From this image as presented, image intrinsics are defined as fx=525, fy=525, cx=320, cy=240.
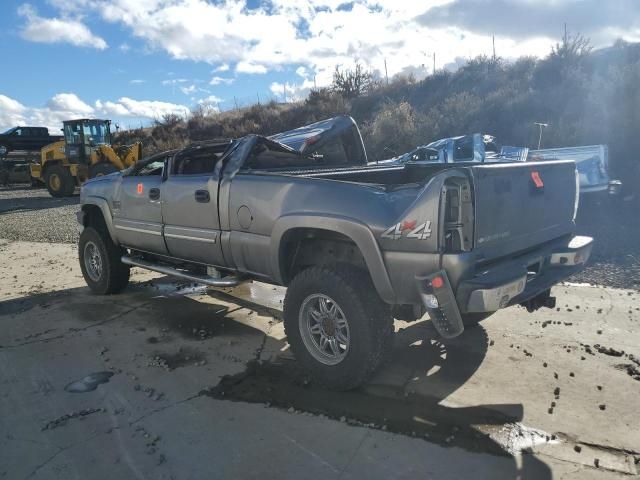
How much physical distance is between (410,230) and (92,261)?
16.0 ft

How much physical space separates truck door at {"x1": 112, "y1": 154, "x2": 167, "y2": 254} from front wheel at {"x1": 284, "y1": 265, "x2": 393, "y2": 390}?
85.7 inches

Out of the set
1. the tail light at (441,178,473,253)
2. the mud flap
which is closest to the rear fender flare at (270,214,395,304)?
the mud flap

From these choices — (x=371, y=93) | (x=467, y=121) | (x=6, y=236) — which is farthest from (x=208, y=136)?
(x=6, y=236)

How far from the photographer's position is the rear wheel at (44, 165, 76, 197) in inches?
855

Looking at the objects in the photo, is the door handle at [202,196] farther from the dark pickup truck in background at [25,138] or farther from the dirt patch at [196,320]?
the dark pickup truck in background at [25,138]

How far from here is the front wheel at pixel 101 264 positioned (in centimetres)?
637

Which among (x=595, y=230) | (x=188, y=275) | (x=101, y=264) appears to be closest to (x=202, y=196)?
(x=188, y=275)

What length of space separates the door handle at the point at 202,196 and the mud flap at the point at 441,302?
2.29m

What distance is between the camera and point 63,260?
8.87 meters

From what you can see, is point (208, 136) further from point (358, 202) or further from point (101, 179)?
point (358, 202)

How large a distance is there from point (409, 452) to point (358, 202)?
1.59m

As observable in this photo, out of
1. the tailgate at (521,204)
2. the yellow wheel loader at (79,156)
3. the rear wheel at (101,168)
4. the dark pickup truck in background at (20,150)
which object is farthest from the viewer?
the dark pickup truck in background at (20,150)

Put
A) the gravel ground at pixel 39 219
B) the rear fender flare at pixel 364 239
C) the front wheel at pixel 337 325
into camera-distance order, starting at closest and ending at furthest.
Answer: the rear fender flare at pixel 364 239
the front wheel at pixel 337 325
the gravel ground at pixel 39 219

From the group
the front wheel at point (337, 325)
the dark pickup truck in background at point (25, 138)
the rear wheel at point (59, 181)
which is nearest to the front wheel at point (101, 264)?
the front wheel at point (337, 325)
